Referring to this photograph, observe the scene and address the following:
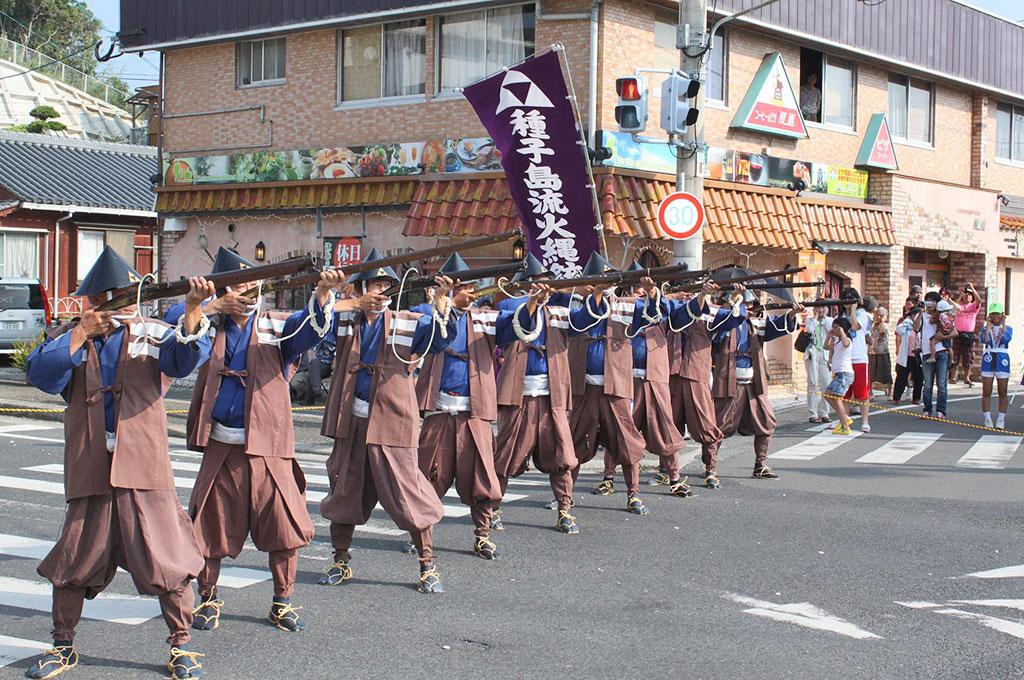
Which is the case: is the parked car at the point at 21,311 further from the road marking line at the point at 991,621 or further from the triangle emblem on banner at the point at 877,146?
the road marking line at the point at 991,621

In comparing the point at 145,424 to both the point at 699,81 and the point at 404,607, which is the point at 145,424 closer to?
the point at 404,607

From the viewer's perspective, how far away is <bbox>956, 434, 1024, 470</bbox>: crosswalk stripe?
13266mm

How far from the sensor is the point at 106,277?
232 inches

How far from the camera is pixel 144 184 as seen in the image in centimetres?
3167

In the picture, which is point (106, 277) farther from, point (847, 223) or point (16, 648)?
point (847, 223)

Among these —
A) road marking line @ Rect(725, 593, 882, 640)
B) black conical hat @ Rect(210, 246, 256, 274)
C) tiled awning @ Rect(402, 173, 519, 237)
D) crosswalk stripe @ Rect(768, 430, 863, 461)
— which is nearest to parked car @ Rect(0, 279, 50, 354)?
tiled awning @ Rect(402, 173, 519, 237)

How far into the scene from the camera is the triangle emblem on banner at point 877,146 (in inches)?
843

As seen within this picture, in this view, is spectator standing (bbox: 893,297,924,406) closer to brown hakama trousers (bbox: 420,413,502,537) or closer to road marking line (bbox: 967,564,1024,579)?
road marking line (bbox: 967,564,1024,579)

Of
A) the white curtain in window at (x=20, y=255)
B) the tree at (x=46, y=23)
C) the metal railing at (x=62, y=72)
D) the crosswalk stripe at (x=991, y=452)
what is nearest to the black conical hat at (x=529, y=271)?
the crosswalk stripe at (x=991, y=452)

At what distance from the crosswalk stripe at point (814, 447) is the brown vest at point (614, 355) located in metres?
4.11

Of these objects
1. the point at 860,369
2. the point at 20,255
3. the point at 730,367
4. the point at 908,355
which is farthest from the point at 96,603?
the point at 20,255

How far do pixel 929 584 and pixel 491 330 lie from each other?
11.5 feet

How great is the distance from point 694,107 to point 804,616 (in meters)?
7.73

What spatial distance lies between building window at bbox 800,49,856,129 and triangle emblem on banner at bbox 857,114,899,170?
388 millimetres
